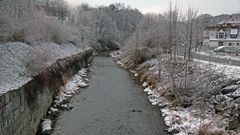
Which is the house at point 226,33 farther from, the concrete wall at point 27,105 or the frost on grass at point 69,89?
the concrete wall at point 27,105

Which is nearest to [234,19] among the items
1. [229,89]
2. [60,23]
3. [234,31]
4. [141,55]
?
[234,31]

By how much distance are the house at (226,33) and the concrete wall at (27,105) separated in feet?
167

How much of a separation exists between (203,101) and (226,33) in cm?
5073

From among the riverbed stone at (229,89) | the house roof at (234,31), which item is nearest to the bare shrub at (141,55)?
the riverbed stone at (229,89)

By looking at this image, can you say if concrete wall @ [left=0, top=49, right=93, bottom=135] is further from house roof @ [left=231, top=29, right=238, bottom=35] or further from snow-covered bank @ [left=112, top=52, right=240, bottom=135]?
house roof @ [left=231, top=29, right=238, bottom=35]

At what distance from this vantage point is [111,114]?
20.3m

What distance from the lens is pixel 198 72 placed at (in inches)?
996

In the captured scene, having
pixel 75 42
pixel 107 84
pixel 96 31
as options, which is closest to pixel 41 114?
pixel 107 84

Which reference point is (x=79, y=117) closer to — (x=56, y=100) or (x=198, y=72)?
(x=56, y=100)

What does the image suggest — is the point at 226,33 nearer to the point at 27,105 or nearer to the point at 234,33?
the point at 234,33

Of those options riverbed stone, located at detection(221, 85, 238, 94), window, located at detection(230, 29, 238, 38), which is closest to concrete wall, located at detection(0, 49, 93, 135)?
riverbed stone, located at detection(221, 85, 238, 94)

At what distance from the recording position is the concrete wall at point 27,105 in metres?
11.9

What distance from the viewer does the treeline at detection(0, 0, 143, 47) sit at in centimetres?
2567

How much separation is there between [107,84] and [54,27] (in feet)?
57.0
